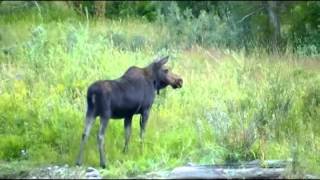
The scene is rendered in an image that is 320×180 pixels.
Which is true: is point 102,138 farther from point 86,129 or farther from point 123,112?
point 123,112

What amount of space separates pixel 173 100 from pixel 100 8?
1268 centimetres

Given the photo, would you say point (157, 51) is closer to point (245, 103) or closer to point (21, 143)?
point (245, 103)

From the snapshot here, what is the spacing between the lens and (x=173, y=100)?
1340cm

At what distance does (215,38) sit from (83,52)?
290 inches

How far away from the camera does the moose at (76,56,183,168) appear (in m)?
10.2

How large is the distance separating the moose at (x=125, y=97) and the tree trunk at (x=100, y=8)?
1385cm

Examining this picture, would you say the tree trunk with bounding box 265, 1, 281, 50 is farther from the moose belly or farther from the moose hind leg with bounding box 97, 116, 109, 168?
the moose hind leg with bounding box 97, 116, 109, 168

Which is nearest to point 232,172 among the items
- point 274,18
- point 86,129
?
point 86,129

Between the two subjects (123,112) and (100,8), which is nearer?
(123,112)

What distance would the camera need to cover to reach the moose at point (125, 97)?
10188 millimetres

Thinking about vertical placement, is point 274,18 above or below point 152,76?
above

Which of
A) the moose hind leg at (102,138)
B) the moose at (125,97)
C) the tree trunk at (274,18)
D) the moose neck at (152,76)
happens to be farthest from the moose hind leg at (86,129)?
the tree trunk at (274,18)

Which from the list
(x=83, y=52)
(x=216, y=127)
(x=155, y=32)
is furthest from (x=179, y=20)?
(x=216, y=127)

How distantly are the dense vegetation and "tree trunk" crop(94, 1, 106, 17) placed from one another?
4.59m
